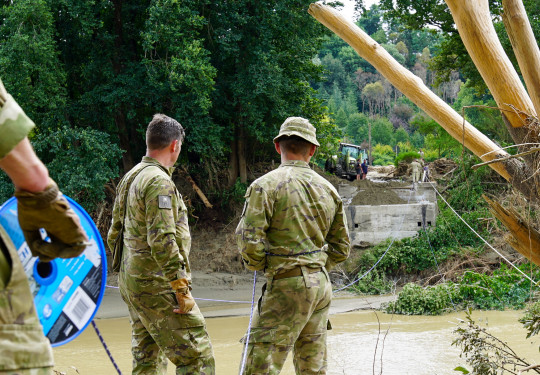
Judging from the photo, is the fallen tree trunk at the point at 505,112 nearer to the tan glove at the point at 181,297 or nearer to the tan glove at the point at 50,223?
the tan glove at the point at 181,297

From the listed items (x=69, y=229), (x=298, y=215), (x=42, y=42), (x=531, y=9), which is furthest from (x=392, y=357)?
(x=531, y=9)

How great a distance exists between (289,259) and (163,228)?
33.8 inches

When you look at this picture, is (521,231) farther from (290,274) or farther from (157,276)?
(157,276)

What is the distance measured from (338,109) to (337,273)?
55.4 m

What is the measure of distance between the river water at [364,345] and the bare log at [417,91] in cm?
273

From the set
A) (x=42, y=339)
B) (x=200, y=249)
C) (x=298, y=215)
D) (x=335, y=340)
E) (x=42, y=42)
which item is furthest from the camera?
(x=200, y=249)

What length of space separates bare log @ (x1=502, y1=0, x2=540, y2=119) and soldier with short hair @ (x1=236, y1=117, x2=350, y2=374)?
4.77 feet

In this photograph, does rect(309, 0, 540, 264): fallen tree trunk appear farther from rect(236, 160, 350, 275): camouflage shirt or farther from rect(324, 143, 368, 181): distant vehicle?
rect(324, 143, 368, 181): distant vehicle

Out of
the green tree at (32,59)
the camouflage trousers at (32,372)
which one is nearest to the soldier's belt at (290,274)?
the camouflage trousers at (32,372)

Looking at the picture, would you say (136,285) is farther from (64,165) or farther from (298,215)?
(64,165)

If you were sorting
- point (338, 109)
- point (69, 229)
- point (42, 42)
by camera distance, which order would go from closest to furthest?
point (69, 229), point (42, 42), point (338, 109)

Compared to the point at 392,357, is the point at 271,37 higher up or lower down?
higher up

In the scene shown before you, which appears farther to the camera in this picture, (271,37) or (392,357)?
(271,37)

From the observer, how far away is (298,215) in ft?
14.5
